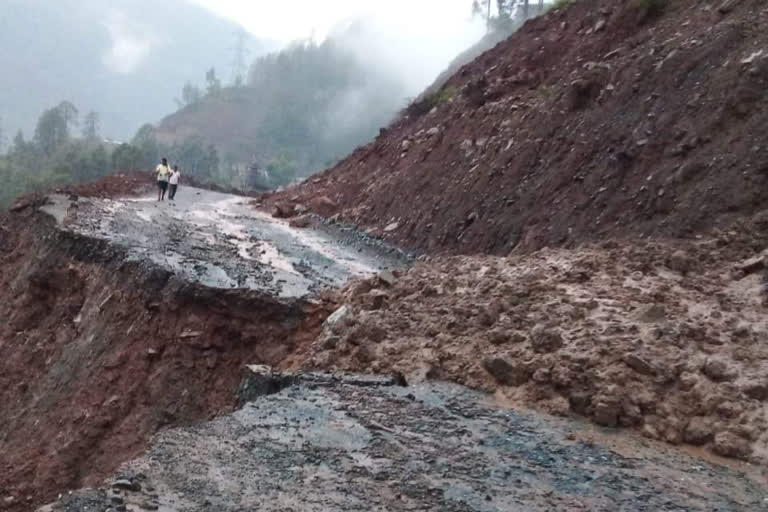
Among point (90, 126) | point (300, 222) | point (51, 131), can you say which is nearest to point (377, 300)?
point (300, 222)

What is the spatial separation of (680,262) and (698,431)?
2022mm

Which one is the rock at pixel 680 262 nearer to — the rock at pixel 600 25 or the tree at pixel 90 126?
the rock at pixel 600 25

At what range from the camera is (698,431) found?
Answer: 17.2ft

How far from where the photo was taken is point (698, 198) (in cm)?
835

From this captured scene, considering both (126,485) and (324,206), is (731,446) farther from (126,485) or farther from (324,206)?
(324,206)

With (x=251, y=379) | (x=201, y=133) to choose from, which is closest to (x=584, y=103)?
(x=251, y=379)

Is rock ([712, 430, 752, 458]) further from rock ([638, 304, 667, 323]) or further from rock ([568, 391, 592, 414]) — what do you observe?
rock ([638, 304, 667, 323])

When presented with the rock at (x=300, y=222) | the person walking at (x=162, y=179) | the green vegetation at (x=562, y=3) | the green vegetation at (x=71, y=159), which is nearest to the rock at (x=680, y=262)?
the rock at (x=300, y=222)

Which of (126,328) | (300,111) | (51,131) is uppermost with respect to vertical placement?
(300,111)

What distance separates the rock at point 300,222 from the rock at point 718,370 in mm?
13176

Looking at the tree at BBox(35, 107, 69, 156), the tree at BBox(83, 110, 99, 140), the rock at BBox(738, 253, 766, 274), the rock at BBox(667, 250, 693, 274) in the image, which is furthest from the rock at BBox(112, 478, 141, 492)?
the tree at BBox(83, 110, 99, 140)

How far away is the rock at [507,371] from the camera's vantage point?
241 inches

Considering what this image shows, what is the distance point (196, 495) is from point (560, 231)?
730 centimetres

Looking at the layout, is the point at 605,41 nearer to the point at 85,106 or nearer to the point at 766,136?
the point at 766,136
